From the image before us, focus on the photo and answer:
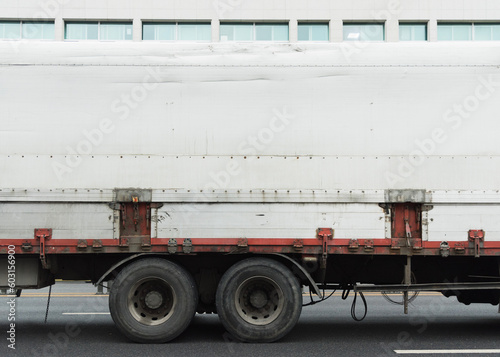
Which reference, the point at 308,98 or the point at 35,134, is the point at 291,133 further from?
the point at 35,134

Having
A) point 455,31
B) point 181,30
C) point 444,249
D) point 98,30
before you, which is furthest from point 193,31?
point 444,249

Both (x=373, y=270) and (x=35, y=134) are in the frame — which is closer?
(x=35, y=134)

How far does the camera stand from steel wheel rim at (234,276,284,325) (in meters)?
7.17

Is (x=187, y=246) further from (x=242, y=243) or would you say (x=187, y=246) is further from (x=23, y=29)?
(x=23, y=29)

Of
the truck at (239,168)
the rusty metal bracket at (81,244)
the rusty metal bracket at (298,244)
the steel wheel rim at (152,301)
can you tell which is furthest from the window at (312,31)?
the rusty metal bracket at (81,244)

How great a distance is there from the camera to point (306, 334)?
805 centimetres

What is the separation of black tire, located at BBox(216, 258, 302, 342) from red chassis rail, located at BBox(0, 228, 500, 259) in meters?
0.23

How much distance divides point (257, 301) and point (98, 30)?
773 inches

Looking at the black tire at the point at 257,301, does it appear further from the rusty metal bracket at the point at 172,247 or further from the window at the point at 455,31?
the window at the point at 455,31

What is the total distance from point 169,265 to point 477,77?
185 inches

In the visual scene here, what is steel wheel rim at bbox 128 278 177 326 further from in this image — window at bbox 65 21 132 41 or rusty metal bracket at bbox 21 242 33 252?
window at bbox 65 21 132 41

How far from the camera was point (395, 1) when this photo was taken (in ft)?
78.4

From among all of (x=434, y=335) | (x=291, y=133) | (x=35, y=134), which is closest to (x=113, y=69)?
(x=35, y=134)

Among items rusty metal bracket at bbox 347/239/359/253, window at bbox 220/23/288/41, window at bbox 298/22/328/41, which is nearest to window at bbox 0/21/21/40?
window at bbox 220/23/288/41
